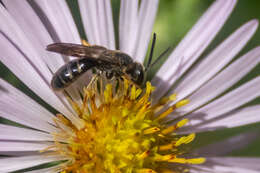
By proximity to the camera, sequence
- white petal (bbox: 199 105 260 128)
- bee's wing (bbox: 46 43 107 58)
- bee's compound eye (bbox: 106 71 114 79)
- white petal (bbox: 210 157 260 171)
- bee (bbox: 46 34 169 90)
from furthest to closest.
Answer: bee's compound eye (bbox: 106 71 114 79)
white petal (bbox: 199 105 260 128)
white petal (bbox: 210 157 260 171)
bee (bbox: 46 34 169 90)
bee's wing (bbox: 46 43 107 58)

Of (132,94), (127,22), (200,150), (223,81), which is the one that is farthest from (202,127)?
(127,22)

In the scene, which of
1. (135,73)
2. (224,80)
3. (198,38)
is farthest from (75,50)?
(224,80)

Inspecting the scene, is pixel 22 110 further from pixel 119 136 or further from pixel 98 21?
pixel 98 21

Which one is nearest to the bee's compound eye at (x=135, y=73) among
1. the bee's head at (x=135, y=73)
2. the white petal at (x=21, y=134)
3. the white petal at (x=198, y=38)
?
the bee's head at (x=135, y=73)

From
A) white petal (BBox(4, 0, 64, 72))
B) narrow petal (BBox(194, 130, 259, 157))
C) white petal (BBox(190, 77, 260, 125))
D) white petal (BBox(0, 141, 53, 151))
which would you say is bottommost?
white petal (BBox(0, 141, 53, 151))

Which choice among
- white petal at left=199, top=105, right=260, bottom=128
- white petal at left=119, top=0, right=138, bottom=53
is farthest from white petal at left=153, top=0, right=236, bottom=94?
white petal at left=199, top=105, right=260, bottom=128

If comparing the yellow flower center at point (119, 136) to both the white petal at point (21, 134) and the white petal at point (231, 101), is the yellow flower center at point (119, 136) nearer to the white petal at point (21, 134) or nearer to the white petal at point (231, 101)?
the white petal at point (21, 134)

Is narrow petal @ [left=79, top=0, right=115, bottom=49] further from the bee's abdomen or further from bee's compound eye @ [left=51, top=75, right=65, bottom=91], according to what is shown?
bee's compound eye @ [left=51, top=75, right=65, bottom=91]
